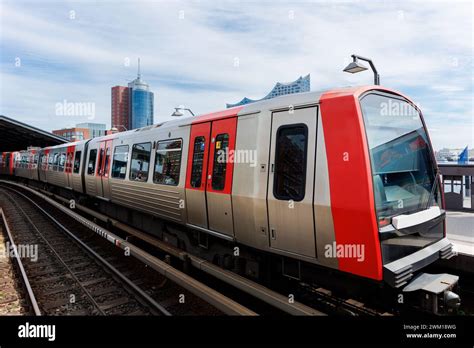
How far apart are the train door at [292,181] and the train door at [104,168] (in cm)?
755

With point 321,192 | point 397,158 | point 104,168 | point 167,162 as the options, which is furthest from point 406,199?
point 104,168

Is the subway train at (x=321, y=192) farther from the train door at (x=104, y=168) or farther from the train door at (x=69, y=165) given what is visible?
the train door at (x=69, y=165)

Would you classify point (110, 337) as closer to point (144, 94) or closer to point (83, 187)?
point (83, 187)

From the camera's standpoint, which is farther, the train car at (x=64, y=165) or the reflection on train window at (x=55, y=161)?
the reflection on train window at (x=55, y=161)

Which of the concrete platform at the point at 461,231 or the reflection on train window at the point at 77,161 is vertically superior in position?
the reflection on train window at the point at 77,161

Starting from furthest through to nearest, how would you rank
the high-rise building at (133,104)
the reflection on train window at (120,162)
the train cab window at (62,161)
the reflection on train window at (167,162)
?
the high-rise building at (133,104)
the train cab window at (62,161)
the reflection on train window at (120,162)
the reflection on train window at (167,162)

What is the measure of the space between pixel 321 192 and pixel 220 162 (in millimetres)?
2147

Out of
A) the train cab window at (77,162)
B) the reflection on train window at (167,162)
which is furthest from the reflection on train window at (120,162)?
the train cab window at (77,162)

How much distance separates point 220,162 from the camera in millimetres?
5594

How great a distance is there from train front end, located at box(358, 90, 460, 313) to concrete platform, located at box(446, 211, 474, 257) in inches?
50.4

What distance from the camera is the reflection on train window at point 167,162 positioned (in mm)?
6816

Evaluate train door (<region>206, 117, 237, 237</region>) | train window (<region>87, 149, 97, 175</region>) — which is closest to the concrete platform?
train door (<region>206, 117, 237, 237</region>)

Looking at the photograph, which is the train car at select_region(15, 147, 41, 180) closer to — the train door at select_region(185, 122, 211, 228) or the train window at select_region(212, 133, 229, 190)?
the train door at select_region(185, 122, 211, 228)

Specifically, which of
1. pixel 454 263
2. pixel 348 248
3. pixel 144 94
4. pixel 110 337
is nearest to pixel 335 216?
pixel 348 248
